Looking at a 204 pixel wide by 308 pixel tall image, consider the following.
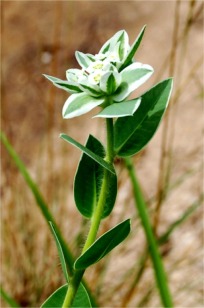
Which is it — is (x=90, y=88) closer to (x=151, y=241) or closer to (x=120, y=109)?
(x=120, y=109)

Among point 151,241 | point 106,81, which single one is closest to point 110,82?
point 106,81

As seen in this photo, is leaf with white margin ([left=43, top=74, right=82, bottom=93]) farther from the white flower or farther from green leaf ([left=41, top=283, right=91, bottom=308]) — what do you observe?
green leaf ([left=41, top=283, right=91, bottom=308])

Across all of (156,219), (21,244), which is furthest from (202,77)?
(156,219)

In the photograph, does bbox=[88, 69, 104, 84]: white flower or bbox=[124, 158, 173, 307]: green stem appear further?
bbox=[124, 158, 173, 307]: green stem

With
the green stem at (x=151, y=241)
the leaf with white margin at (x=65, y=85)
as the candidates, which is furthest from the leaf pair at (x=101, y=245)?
the green stem at (x=151, y=241)

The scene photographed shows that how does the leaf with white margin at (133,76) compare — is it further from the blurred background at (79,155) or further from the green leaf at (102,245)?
the blurred background at (79,155)

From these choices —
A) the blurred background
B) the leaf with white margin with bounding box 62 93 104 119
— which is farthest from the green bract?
the blurred background

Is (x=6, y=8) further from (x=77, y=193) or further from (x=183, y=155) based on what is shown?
(x=77, y=193)
